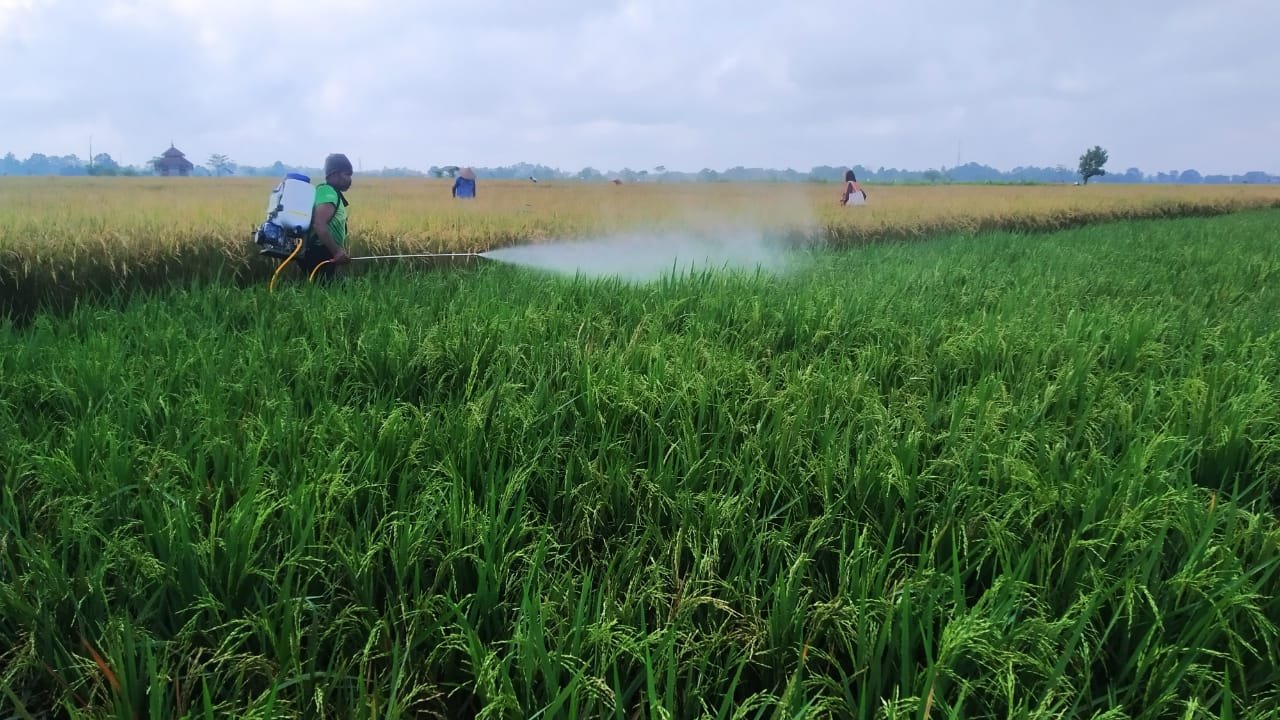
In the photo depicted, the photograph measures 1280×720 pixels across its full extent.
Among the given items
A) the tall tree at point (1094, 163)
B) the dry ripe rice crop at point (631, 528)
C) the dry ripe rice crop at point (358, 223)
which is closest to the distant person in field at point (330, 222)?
the dry ripe rice crop at point (358, 223)

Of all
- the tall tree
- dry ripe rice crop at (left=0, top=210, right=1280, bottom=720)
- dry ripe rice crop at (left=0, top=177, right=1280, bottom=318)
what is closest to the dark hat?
dry ripe rice crop at (left=0, top=177, right=1280, bottom=318)

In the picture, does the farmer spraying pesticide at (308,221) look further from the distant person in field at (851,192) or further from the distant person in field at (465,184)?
the distant person in field at (851,192)

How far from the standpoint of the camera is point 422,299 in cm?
479

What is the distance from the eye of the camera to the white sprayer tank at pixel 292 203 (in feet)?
16.5

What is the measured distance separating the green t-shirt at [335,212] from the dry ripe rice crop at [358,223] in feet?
2.83

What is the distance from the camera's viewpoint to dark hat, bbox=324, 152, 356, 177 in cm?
527

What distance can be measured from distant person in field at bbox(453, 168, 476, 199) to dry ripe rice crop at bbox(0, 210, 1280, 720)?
8.65 metres

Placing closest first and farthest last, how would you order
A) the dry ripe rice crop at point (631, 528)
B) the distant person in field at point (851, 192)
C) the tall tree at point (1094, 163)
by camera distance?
the dry ripe rice crop at point (631, 528) → the distant person in field at point (851, 192) → the tall tree at point (1094, 163)

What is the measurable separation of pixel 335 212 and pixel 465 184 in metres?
7.27

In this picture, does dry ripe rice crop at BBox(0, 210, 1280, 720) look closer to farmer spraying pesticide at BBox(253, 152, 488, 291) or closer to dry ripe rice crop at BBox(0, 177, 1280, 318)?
Answer: farmer spraying pesticide at BBox(253, 152, 488, 291)

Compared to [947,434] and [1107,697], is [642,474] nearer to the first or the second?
[947,434]

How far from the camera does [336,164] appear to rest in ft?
17.3

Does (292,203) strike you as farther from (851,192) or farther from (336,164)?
(851,192)

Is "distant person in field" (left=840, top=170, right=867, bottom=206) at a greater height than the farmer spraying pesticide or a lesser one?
greater
